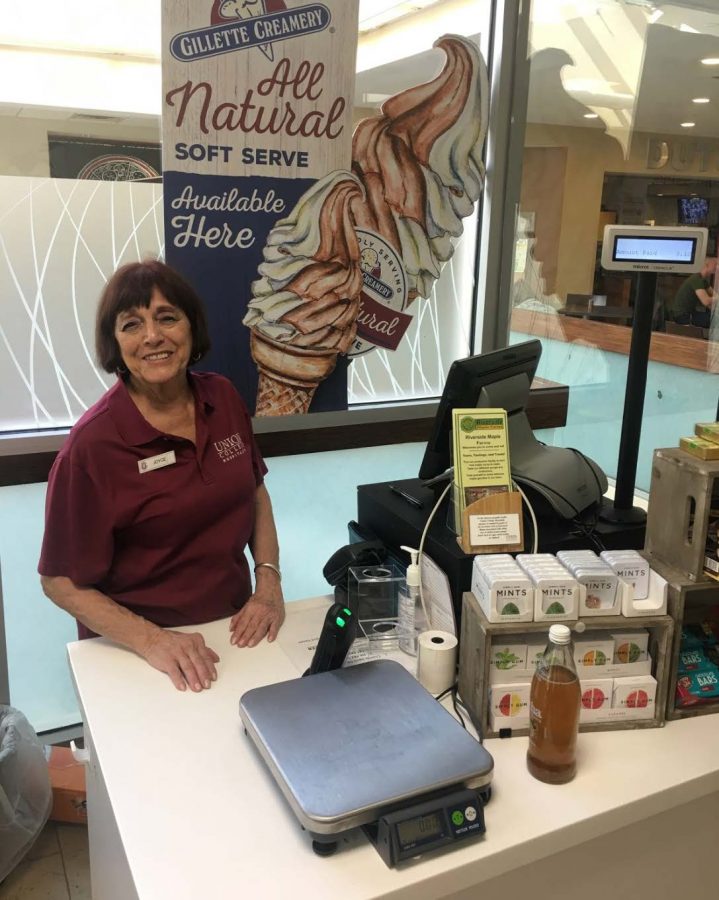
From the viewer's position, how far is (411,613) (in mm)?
1599

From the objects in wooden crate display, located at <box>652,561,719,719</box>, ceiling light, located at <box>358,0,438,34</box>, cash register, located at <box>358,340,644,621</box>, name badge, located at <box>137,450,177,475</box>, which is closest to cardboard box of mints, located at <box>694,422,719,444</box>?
wooden crate display, located at <box>652,561,719,719</box>

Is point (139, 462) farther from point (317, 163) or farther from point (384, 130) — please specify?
point (384, 130)

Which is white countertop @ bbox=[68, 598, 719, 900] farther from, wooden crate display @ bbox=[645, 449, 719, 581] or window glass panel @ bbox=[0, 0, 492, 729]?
window glass panel @ bbox=[0, 0, 492, 729]

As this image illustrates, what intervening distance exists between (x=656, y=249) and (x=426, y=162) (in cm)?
98

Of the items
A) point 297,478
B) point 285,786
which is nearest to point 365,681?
point 285,786

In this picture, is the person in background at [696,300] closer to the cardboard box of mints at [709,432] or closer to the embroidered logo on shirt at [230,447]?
the cardboard box of mints at [709,432]

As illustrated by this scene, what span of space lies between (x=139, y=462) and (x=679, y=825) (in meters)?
1.22

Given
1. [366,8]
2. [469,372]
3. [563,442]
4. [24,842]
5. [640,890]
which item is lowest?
[24,842]

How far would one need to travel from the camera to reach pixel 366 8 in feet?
7.54

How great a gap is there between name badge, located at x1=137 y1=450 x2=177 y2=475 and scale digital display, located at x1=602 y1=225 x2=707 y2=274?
1.06m

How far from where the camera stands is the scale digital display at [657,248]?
1.71 m

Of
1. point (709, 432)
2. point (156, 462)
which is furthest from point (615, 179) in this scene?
point (156, 462)

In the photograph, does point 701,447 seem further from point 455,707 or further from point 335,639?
point 335,639

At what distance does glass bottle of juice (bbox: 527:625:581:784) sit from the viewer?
3.89 feet
